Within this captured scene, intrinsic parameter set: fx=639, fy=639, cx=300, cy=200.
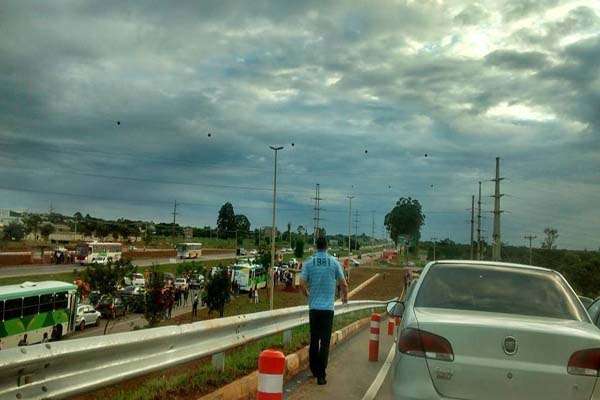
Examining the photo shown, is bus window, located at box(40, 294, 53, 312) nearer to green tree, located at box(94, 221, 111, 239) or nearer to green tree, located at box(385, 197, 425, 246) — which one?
green tree, located at box(94, 221, 111, 239)

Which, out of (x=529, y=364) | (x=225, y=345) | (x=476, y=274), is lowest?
(x=225, y=345)

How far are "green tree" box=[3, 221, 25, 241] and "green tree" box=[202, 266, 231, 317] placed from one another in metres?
57.5

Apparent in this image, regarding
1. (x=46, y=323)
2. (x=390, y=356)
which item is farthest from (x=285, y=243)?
(x=390, y=356)

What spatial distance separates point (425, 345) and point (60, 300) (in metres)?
31.7

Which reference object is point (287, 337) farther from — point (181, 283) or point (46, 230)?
point (46, 230)

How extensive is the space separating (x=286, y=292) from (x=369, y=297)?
11526mm

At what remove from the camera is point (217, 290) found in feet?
Result: 144

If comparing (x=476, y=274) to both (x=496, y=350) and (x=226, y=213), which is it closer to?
(x=496, y=350)

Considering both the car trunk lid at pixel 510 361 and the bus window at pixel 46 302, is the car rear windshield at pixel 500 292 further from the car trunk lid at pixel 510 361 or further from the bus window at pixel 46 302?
the bus window at pixel 46 302

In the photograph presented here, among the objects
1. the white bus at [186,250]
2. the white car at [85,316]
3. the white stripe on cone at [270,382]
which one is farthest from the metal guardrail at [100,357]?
the white bus at [186,250]

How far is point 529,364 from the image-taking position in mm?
4559

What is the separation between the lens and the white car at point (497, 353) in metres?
4.53

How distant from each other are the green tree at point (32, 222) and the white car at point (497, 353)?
109381 millimetres

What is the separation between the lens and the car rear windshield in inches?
217
